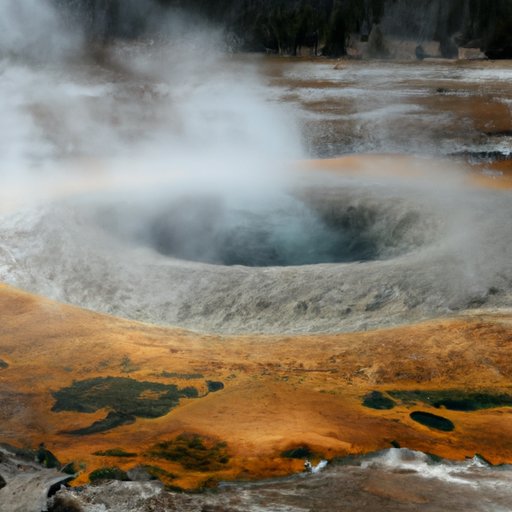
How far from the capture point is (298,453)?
132 inches

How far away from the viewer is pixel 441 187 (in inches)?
324

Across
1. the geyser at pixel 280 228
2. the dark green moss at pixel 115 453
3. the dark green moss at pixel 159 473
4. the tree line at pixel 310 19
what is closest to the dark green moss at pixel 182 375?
the dark green moss at pixel 115 453

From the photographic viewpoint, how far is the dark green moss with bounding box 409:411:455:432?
3744mm

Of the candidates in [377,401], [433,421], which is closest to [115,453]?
[377,401]

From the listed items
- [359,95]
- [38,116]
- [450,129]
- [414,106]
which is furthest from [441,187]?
[38,116]

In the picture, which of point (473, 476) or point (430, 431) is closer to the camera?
point (473, 476)

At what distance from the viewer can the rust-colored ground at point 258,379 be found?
347cm

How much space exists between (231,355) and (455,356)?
1422mm

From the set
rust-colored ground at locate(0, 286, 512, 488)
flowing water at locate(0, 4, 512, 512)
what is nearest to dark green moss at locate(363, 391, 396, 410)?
rust-colored ground at locate(0, 286, 512, 488)

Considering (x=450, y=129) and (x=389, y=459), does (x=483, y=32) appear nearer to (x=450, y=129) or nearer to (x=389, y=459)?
(x=450, y=129)

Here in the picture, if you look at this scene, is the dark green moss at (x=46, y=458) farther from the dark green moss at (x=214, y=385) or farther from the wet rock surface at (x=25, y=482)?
the dark green moss at (x=214, y=385)

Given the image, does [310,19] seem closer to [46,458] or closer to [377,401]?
[377,401]

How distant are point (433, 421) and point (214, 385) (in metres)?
1.25

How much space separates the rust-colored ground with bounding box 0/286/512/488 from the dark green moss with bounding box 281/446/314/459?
35 mm
